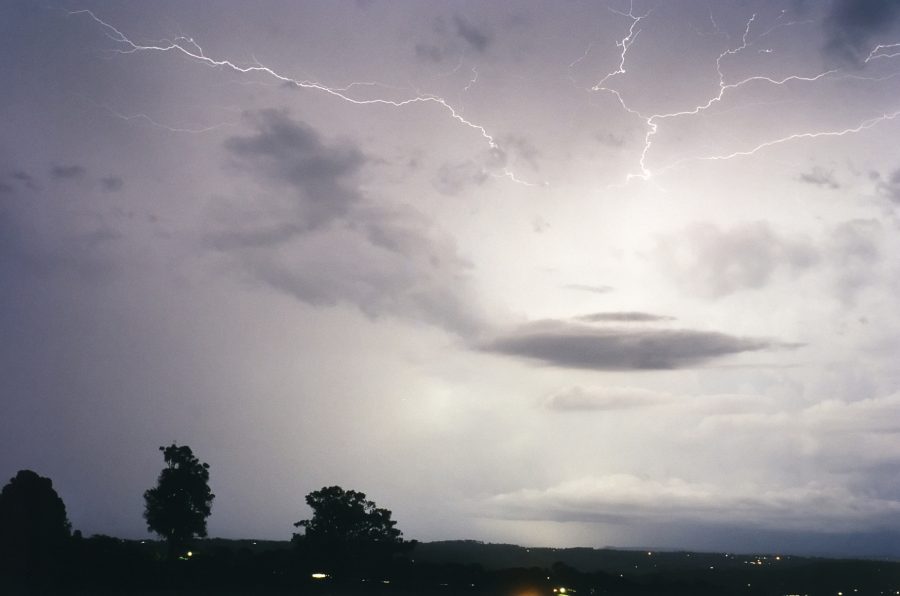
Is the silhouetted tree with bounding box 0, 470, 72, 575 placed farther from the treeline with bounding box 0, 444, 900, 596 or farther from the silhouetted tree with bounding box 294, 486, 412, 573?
the silhouetted tree with bounding box 294, 486, 412, 573

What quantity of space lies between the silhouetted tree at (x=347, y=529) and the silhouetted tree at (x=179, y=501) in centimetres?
1398

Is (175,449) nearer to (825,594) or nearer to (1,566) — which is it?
(1,566)

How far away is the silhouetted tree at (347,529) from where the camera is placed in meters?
103

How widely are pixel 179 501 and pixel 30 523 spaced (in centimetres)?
1703

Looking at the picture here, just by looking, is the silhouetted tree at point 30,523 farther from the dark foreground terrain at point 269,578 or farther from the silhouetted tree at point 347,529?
the silhouetted tree at point 347,529

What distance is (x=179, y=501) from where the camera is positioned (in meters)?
94.9

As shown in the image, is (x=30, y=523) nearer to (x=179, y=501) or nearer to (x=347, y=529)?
(x=179, y=501)

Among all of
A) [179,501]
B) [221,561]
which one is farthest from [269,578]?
[179,501]

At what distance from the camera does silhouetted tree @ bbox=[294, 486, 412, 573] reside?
103125mm

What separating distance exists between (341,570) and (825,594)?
72.8 m

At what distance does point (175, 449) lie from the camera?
97125mm

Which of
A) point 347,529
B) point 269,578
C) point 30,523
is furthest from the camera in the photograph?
point 347,529

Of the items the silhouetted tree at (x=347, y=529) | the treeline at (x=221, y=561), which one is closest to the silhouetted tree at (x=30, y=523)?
the treeline at (x=221, y=561)

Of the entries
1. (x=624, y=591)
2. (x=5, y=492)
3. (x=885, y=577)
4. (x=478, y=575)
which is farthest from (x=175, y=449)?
(x=885, y=577)
